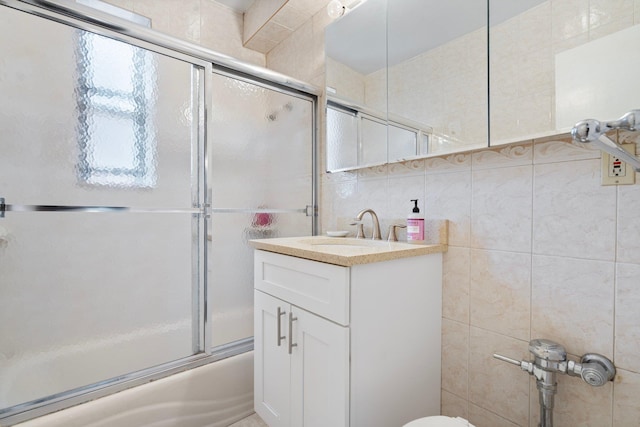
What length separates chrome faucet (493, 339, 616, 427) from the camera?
81cm

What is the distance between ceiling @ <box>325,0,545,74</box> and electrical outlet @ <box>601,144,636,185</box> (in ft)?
1.75

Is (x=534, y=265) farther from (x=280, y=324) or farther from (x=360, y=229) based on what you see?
(x=280, y=324)

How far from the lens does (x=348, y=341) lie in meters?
0.90

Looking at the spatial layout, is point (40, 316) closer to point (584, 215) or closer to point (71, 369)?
point (71, 369)

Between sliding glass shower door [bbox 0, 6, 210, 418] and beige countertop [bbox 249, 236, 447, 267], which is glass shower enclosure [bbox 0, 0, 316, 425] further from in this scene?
beige countertop [bbox 249, 236, 447, 267]

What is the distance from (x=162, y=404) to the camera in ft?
4.17

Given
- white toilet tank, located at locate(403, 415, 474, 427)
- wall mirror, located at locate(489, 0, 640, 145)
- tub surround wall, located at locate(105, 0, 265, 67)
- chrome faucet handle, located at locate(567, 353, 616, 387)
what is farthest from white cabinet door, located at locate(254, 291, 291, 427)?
tub surround wall, located at locate(105, 0, 265, 67)

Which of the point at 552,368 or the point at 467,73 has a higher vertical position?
the point at 467,73

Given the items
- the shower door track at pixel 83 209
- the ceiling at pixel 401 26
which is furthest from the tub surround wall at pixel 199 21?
the shower door track at pixel 83 209

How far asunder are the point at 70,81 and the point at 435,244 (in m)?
1.54

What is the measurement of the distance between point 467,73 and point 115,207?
1474mm

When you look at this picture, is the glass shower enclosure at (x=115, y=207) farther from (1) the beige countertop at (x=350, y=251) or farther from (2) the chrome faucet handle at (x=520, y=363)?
(2) the chrome faucet handle at (x=520, y=363)

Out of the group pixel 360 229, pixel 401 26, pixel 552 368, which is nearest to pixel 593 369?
pixel 552 368

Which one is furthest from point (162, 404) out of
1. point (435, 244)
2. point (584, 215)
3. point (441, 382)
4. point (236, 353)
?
point (584, 215)
